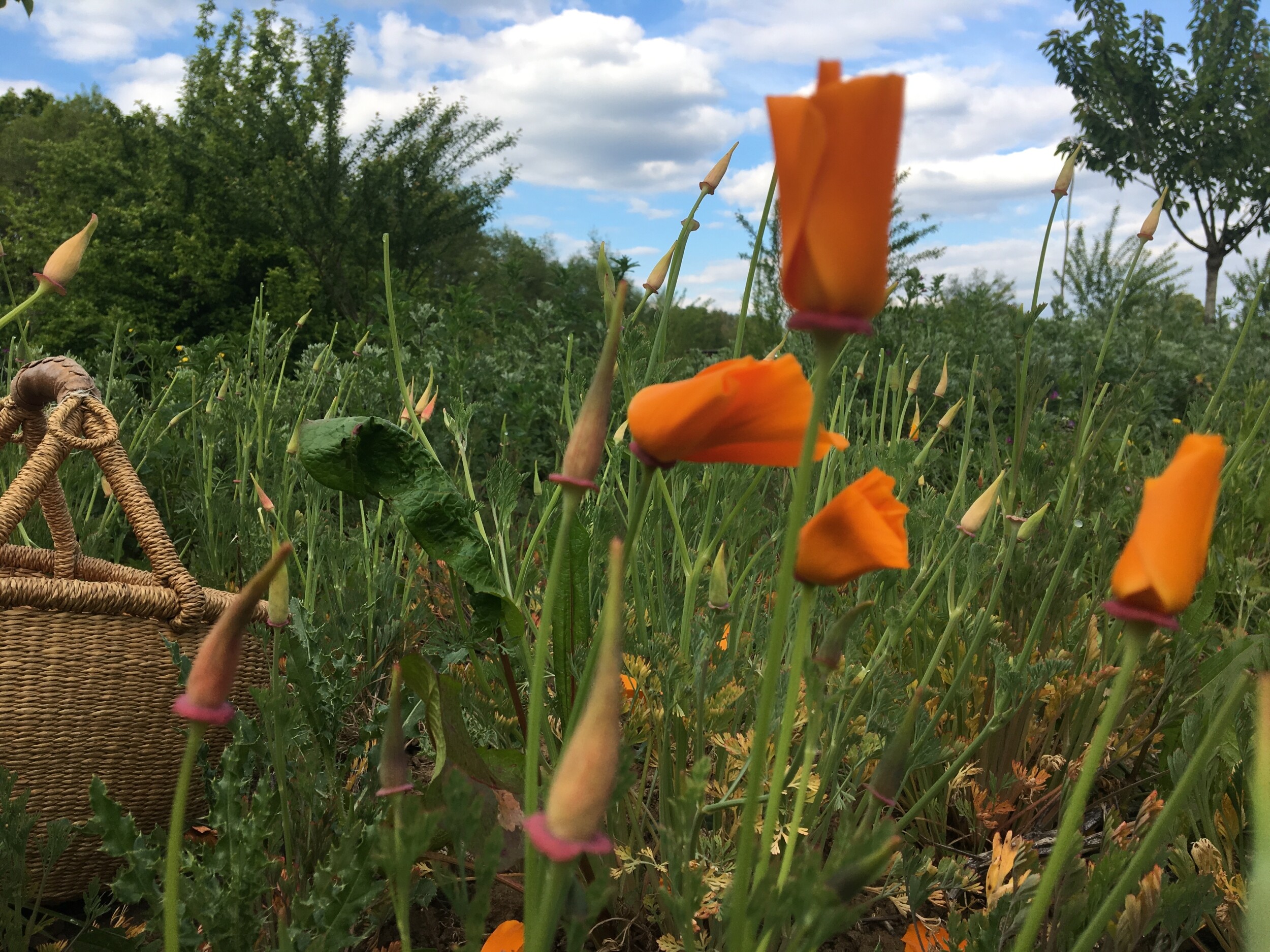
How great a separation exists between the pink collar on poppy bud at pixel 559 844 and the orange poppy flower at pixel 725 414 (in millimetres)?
274

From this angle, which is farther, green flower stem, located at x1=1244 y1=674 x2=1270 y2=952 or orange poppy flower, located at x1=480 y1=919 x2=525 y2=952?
orange poppy flower, located at x1=480 y1=919 x2=525 y2=952

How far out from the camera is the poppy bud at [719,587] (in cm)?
118

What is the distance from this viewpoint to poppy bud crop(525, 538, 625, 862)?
449mm

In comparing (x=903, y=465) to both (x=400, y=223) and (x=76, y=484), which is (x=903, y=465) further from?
(x=400, y=223)

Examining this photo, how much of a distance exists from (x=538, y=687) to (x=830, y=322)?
36cm

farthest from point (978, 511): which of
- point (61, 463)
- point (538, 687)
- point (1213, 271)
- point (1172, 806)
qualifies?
point (1213, 271)

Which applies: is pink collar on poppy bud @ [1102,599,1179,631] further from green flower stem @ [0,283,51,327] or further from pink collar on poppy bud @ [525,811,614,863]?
green flower stem @ [0,283,51,327]

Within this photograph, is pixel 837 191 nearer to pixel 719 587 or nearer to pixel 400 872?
pixel 400 872

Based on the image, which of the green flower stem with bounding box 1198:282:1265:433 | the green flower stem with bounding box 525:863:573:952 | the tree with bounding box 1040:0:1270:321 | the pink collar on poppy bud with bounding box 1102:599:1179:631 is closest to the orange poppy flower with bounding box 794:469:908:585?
the pink collar on poppy bud with bounding box 1102:599:1179:631

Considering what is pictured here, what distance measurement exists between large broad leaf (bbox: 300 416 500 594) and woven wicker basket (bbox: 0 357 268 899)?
0.48 meters

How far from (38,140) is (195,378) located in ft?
94.2

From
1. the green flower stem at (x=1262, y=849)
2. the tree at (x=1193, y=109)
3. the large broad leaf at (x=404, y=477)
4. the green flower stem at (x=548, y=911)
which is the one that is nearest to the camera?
the green flower stem at (x=1262, y=849)

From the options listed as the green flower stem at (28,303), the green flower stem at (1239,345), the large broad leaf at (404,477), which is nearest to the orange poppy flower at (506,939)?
the large broad leaf at (404,477)

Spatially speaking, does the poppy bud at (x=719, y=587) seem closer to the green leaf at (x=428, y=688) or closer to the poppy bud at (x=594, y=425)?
the green leaf at (x=428, y=688)
